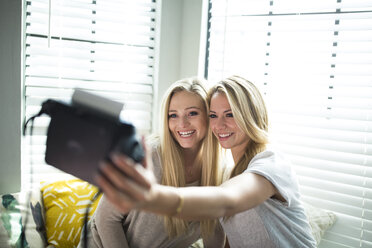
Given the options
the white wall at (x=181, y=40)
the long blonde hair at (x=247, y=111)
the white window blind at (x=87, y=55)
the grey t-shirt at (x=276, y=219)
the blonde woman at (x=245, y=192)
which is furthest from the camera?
the white wall at (x=181, y=40)

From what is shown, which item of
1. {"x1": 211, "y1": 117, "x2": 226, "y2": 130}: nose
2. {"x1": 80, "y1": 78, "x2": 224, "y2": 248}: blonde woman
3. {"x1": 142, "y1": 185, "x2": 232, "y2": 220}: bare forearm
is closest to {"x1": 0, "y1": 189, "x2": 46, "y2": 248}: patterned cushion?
{"x1": 80, "y1": 78, "x2": 224, "y2": 248}: blonde woman

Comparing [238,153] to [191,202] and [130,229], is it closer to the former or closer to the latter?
[130,229]

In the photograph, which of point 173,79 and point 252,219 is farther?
point 173,79

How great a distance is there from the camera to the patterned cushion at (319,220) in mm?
1622

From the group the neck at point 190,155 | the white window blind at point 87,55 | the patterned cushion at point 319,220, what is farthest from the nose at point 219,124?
the patterned cushion at point 319,220

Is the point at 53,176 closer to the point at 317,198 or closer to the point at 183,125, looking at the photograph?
the point at 183,125

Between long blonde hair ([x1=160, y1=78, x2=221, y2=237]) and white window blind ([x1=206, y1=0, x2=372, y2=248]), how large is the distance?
0.61m

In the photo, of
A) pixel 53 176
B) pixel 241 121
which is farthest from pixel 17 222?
pixel 241 121

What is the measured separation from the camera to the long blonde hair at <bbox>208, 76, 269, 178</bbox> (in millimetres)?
1240

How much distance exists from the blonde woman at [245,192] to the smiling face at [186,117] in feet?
0.27

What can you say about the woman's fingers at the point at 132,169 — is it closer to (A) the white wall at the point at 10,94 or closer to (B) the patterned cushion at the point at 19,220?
(B) the patterned cushion at the point at 19,220

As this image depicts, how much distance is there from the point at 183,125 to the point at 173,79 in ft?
2.74

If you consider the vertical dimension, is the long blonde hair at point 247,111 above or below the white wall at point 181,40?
below

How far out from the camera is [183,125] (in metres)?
1.40
